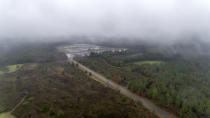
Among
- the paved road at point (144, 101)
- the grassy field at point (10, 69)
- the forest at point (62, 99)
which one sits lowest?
the paved road at point (144, 101)

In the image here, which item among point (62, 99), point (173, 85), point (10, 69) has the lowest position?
point (173, 85)

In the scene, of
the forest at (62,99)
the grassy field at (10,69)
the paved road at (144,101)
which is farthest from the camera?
the grassy field at (10,69)

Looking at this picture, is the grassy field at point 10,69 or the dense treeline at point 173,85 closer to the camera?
the dense treeline at point 173,85

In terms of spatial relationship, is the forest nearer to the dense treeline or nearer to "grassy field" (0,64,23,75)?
the dense treeline

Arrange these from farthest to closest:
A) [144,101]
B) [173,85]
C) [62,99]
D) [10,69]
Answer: [10,69]
[173,85]
[144,101]
[62,99]

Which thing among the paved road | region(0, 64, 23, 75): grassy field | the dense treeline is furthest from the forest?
region(0, 64, 23, 75): grassy field

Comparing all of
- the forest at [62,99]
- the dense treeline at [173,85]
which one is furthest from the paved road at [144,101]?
the forest at [62,99]

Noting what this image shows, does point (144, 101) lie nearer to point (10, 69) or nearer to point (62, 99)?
point (62, 99)

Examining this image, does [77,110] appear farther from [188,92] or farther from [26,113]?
[188,92]

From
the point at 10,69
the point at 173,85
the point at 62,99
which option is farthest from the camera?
the point at 10,69

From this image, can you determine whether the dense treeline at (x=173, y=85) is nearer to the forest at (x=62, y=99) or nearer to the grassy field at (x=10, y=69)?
the forest at (x=62, y=99)

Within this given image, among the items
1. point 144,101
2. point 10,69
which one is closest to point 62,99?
point 144,101

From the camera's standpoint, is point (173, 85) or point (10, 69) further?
point (10, 69)
